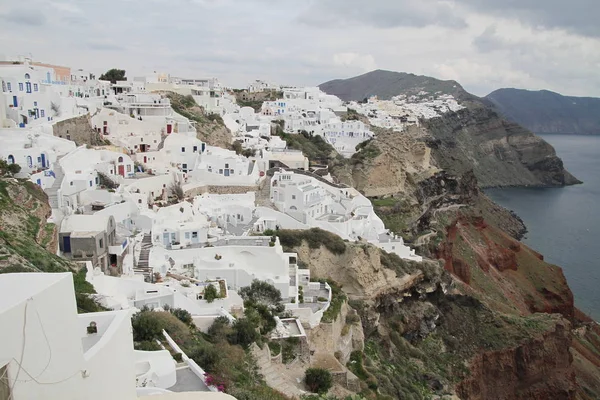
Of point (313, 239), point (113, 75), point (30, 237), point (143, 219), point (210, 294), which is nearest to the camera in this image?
point (30, 237)

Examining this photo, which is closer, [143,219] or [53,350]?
[53,350]

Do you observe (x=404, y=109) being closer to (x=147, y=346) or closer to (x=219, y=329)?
(x=219, y=329)

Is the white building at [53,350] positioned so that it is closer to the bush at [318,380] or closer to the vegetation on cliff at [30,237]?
the vegetation on cliff at [30,237]

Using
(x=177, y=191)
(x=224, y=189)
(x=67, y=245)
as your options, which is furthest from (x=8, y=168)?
(x=224, y=189)

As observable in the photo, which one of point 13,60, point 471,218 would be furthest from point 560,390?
point 13,60

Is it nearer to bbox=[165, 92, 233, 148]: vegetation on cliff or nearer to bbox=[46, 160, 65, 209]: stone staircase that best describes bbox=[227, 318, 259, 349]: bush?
bbox=[46, 160, 65, 209]: stone staircase

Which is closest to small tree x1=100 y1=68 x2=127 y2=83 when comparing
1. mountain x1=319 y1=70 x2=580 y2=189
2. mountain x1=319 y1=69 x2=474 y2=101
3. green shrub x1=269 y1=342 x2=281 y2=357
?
green shrub x1=269 y1=342 x2=281 y2=357

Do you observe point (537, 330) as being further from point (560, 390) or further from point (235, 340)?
point (235, 340)
